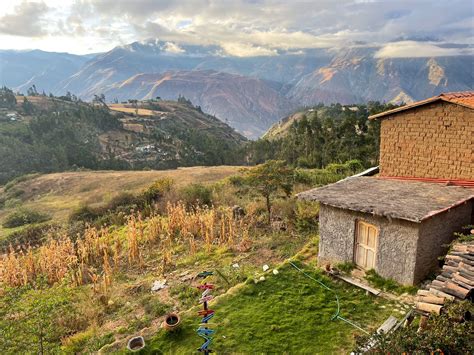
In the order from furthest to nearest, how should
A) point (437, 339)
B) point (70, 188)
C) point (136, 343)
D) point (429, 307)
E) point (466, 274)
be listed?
point (70, 188), point (136, 343), point (466, 274), point (429, 307), point (437, 339)

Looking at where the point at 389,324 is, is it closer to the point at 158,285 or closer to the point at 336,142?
the point at 158,285

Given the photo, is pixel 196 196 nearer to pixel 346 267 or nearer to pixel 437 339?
pixel 346 267

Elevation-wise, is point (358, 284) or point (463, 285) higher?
point (463, 285)

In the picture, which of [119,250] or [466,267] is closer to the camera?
[466,267]

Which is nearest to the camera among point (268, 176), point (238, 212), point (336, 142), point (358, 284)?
point (358, 284)

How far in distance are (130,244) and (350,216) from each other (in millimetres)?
8191

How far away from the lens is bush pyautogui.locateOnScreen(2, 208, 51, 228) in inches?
956

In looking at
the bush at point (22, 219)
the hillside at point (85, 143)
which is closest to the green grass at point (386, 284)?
the bush at point (22, 219)

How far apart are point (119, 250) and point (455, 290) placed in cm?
1182

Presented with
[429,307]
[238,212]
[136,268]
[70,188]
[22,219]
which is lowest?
[70,188]

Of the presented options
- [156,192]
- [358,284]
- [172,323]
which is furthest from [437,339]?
[156,192]

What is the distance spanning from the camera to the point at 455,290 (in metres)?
7.05

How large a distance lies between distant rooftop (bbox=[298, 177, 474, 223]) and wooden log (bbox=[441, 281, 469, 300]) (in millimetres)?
1665

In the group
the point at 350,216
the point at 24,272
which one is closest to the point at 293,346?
Result: the point at 350,216
